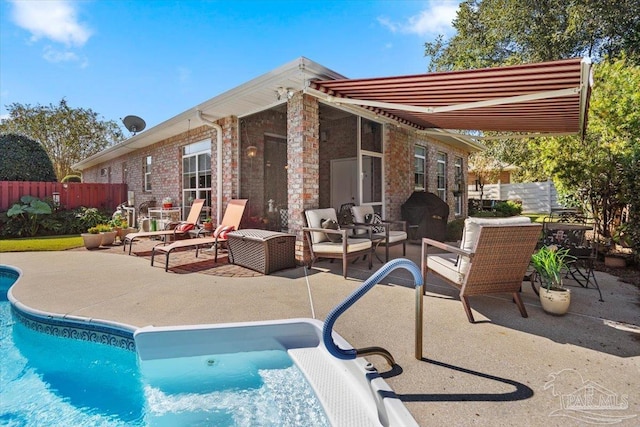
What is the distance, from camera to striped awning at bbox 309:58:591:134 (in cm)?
346

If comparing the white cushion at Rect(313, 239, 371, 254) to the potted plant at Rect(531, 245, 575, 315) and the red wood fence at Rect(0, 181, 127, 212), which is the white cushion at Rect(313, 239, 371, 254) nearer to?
the potted plant at Rect(531, 245, 575, 315)

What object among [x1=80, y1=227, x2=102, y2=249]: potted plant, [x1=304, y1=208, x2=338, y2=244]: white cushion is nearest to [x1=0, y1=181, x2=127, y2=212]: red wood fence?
[x1=80, y1=227, x2=102, y2=249]: potted plant

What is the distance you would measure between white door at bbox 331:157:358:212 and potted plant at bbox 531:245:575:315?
5.69 m

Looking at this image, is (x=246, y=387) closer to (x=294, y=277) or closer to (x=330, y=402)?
(x=330, y=402)

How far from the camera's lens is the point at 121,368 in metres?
3.01

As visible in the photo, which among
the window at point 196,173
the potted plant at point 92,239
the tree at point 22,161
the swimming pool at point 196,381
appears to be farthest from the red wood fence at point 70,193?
the swimming pool at point 196,381

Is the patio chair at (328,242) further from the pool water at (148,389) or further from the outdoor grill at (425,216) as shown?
the outdoor grill at (425,216)

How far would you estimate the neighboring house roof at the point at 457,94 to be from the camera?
11.8 ft

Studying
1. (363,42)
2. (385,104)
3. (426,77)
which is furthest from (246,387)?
(363,42)

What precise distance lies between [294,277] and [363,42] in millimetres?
8465

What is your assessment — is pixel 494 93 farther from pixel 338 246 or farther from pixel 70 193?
pixel 70 193

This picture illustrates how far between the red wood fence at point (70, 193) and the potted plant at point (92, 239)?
5.84 metres

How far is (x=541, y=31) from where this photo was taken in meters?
13.6

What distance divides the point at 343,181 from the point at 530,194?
59.1 ft
